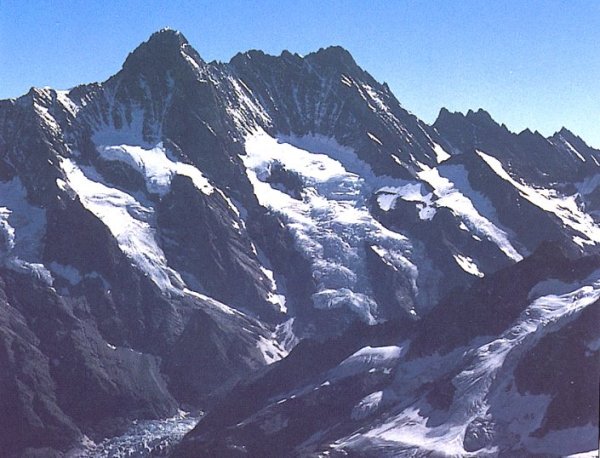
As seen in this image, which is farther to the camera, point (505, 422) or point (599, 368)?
point (505, 422)

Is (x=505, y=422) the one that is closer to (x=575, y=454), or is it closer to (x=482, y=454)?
(x=482, y=454)

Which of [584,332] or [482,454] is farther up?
[584,332]

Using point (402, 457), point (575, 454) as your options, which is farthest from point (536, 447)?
point (402, 457)

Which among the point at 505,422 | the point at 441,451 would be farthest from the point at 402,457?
the point at 505,422

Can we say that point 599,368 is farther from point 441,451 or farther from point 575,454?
point 441,451

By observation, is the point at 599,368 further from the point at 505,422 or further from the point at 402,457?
the point at 402,457

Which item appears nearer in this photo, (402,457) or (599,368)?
(599,368)

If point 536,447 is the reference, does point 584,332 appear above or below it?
above
